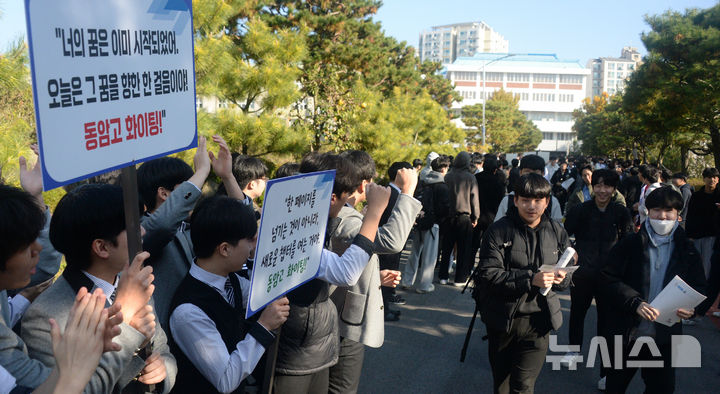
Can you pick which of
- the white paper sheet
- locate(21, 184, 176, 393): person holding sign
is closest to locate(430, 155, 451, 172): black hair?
the white paper sheet

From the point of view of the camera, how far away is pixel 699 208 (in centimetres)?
698

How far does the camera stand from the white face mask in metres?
3.56

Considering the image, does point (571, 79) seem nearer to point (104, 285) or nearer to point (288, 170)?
point (288, 170)

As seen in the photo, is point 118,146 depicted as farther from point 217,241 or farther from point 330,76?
point 330,76

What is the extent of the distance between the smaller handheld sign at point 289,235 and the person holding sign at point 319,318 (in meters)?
0.12

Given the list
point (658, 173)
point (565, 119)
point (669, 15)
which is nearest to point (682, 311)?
point (658, 173)

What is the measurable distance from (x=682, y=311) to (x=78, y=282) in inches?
Result: 119

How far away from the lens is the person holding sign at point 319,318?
2.53 meters

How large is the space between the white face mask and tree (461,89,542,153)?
53.5m

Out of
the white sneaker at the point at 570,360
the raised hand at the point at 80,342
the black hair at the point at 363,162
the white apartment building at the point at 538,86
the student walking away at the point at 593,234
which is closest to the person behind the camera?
the raised hand at the point at 80,342

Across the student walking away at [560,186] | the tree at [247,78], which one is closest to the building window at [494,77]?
the student walking away at [560,186]

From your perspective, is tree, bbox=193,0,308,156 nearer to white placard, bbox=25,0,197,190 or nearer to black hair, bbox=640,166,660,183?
black hair, bbox=640,166,660,183

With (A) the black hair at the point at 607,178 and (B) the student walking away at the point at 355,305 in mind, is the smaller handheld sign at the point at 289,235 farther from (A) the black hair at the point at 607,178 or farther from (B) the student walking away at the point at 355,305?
(A) the black hair at the point at 607,178

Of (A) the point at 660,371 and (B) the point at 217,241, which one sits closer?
(B) the point at 217,241
